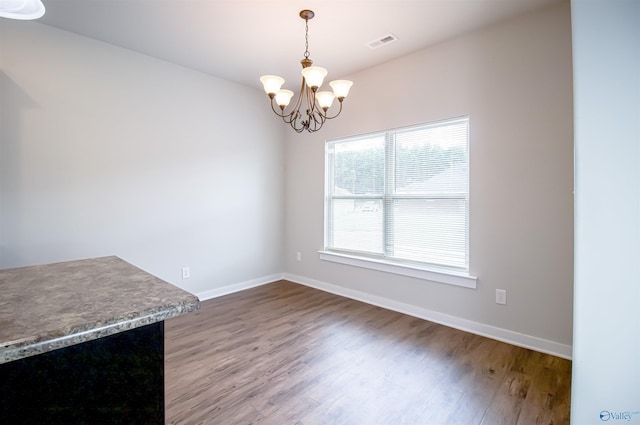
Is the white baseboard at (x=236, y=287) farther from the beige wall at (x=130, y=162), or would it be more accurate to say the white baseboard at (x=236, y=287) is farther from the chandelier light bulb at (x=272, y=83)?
the chandelier light bulb at (x=272, y=83)

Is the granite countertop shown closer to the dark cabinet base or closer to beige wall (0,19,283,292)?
the dark cabinet base

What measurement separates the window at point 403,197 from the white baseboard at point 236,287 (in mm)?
964

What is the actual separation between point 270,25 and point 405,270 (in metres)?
2.68

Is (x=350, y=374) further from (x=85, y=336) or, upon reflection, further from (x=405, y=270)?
(x=85, y=336)

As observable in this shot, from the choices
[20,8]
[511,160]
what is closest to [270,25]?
[20,8]

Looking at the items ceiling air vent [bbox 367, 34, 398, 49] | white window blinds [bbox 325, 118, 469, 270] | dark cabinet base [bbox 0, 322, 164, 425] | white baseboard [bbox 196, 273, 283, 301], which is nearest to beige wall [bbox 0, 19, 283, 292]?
white baseboard [bbox 196, 273, 283, 301]

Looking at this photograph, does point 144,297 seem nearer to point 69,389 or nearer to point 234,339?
point 69,389

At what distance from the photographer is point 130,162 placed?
3.12 metres

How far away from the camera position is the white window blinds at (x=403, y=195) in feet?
9.47

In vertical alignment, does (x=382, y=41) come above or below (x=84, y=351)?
above

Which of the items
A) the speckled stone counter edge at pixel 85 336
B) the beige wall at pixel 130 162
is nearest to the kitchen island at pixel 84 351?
the speckled stone counter edge at pixel 85 336

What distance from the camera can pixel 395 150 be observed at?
10.9ft

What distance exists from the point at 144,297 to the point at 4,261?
253 centimetres

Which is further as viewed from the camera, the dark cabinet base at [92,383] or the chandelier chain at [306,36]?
the chandelier chain at [306,36]
